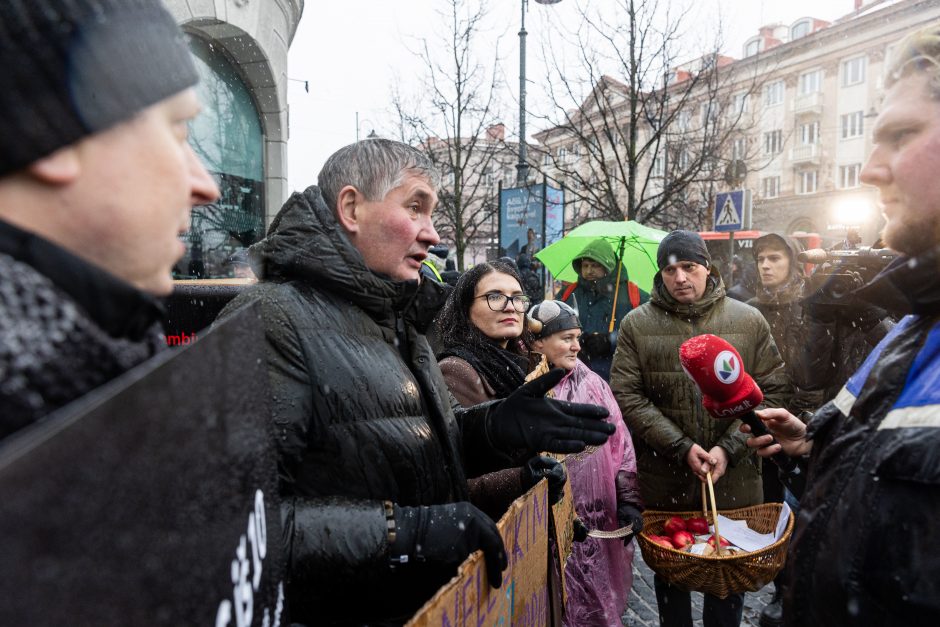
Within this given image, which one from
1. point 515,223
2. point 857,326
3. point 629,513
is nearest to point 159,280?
point 629,513

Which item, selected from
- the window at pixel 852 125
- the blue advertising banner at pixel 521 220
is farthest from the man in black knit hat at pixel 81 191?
the window at pixel 852 125

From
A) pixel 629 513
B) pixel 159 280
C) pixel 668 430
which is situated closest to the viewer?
pixel 159 280

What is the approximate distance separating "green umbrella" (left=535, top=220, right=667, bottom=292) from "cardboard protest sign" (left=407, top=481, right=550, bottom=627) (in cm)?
528

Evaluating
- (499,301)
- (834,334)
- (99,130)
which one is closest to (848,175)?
(834,334)

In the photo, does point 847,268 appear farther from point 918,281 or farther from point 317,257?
point 317,257

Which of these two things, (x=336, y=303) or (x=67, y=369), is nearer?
(x=67, y=369)

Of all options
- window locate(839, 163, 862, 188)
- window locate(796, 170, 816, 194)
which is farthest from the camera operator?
window locate(796, 170, 816, 194)

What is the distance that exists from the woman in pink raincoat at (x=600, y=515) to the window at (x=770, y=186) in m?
42.4

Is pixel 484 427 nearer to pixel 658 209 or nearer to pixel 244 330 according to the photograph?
pixel 244 330

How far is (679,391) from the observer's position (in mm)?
3588

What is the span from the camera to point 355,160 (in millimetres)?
1846

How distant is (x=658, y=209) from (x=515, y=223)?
267cm

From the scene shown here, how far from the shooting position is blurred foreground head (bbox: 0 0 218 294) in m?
0.60

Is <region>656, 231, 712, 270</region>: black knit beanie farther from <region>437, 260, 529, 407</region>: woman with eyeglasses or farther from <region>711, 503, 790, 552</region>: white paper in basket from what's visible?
<region>711, 503, 790, 552</region>: white paper in basket
